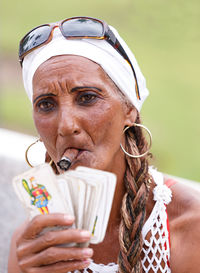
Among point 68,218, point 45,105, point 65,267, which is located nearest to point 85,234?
point 68,218

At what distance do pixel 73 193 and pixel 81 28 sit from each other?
1122 mm

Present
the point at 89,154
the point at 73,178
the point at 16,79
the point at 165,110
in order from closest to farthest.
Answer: the point at 73,178, the point at 89,154, the point at 165,110, the point at 16,79

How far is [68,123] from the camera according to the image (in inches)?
111

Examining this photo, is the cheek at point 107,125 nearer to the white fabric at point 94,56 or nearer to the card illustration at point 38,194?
the white fabric at point 94,56

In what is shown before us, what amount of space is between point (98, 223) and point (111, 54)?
111cm

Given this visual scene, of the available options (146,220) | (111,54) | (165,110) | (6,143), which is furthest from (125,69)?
(165,110)

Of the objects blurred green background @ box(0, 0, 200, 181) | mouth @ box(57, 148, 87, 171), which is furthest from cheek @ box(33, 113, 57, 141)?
blurred green background @ box(0, 0, 200, 181)

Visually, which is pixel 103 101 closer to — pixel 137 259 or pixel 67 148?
pixel 67 148

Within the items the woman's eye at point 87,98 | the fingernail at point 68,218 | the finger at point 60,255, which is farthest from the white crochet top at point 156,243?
the fingernail at point 68,218

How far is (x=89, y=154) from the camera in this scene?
287 cm

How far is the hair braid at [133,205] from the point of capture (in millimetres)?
3072

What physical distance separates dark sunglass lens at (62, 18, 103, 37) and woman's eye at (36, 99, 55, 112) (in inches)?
16.5

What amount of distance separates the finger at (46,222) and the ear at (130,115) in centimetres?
101

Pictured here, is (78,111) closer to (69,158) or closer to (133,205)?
(69,158)
